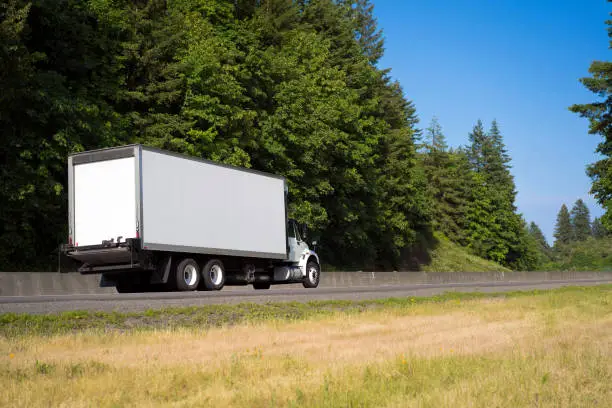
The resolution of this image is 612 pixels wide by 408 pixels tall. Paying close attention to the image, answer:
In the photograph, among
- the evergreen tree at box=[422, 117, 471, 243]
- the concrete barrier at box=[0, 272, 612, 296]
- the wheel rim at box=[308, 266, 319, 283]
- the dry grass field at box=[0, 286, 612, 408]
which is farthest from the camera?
the evergreen tree at box=[422, 117, 471, 243]

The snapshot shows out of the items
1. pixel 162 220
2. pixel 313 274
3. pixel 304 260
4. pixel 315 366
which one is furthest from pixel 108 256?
pixel 315 366

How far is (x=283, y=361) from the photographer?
9.02 meters

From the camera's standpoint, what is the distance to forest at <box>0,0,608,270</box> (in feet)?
91.8

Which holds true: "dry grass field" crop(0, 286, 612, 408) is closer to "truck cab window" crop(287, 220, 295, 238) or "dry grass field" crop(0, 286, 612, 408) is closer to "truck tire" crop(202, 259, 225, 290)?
"truck tire" crop(202, 259, 225, 290)

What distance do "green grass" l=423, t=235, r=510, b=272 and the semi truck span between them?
52.1 meters

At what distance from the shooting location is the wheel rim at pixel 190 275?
22.3 metres

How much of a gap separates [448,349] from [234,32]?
35233mm

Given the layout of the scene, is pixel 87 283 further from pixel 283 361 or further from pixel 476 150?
pixel 476 150

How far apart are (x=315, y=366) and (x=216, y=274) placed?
50.1 ft

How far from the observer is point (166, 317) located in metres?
14.2

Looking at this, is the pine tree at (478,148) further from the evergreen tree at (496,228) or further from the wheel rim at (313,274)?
the wheel rim at (313,274)

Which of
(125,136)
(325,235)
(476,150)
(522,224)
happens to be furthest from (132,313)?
(476,150)

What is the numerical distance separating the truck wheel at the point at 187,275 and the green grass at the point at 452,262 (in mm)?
54615

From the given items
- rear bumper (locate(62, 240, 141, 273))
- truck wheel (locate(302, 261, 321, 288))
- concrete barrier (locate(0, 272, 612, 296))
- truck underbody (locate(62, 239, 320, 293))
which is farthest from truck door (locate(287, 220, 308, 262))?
rear bumper (locate(62, 240, 141, 273))
